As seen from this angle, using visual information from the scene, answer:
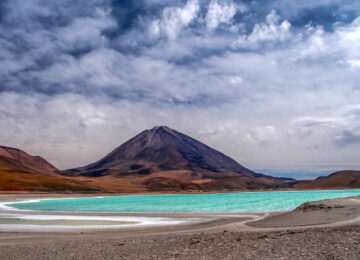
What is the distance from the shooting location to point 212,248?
10.3 metres

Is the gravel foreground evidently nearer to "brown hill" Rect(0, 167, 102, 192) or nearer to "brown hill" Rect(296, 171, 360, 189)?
"brown hill" Rect(0, 167, 102, 192)

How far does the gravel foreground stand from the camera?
354 inches

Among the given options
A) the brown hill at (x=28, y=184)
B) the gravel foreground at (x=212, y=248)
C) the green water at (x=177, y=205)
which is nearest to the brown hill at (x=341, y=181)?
the green water at (x=177, y=205)

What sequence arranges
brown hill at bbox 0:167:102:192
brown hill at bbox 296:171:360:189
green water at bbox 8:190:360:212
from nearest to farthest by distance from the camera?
green water at bbox 8:190:360:212 < brown hill at bbox 0:167:102:192 < brown hill at bbox 296:171:360:189

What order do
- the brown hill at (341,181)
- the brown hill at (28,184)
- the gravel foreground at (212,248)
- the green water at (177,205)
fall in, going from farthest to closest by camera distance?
the brown hill at (341,181) → the brown hill at (28,184) → the green water at (177,205) → the gravel foreground at (212,248)

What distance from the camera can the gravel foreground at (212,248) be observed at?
8984mm

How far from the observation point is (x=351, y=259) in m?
7.93

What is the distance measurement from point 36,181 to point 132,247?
122851 mm

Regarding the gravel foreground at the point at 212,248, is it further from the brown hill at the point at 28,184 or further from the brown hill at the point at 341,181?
the brown hill at the point at 341,181

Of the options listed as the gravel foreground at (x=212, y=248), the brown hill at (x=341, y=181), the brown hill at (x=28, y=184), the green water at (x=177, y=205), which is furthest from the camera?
the brown hill at (x=341, y=181)

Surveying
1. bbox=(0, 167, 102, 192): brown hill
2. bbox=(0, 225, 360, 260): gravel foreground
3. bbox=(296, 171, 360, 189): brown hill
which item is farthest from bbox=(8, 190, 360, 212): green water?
bbox=(296, 171, 360, 189): brown hill

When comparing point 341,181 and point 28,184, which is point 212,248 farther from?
point 341,181

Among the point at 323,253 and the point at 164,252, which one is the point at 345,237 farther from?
the point at 164,252

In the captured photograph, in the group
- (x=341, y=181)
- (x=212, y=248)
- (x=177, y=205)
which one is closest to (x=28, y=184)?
(x=177, y=205)
